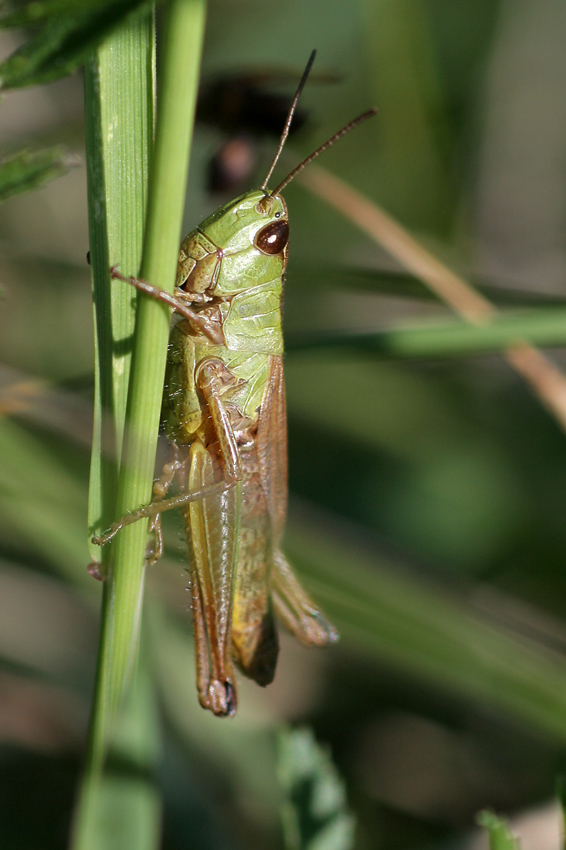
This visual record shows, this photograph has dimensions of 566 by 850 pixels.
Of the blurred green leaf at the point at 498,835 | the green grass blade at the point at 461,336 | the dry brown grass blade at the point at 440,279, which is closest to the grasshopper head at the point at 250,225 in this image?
the green grass blade at the point at 461,336

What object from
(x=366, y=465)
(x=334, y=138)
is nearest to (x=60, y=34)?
(x=334, y=138)

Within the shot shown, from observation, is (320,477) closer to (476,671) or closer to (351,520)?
(351,520)

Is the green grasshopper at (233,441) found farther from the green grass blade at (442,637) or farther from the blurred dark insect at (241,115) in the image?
the blurred dark insect at (241,115)

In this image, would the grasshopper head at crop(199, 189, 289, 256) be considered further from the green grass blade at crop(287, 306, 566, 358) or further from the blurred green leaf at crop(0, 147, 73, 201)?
the blurred green leaf at crop(0, 147, 73, 201)

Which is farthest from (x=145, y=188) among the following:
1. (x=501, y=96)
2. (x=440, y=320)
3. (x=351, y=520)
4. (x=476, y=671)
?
(x=501, y=96)

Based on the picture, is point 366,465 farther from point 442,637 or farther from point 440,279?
point 442,637

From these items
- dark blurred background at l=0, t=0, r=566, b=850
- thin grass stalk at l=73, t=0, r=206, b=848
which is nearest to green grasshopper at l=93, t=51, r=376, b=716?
dark blurred background at l=0, t=0, r=566, b=850
